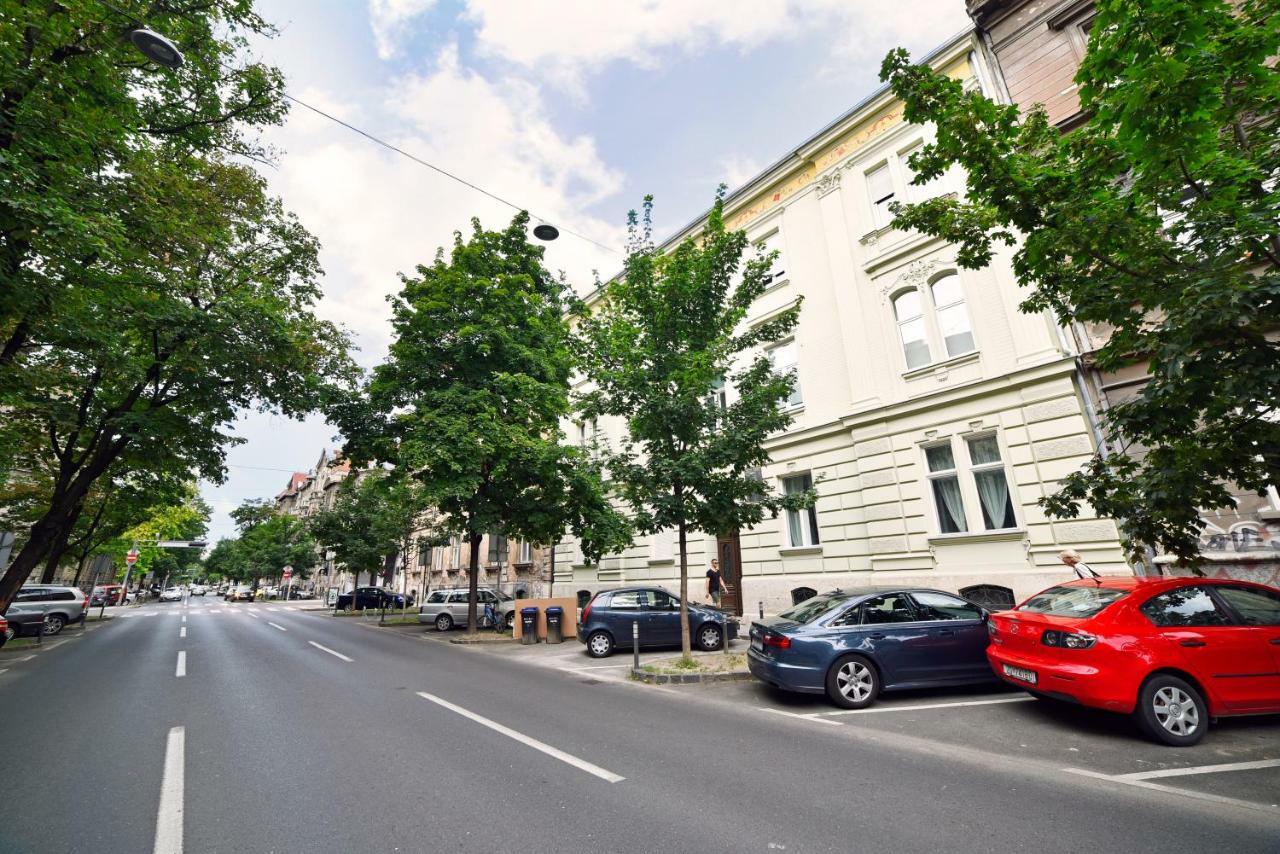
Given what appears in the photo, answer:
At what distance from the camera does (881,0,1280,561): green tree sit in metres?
4.61

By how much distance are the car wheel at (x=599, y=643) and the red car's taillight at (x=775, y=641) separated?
5903 millimetres

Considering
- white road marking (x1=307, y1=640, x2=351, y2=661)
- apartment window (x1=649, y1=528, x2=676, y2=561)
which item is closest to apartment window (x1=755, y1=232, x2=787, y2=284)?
apartment window (x1=649, y1=528, x2=676, y2=561)

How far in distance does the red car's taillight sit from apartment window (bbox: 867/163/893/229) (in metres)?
12.3

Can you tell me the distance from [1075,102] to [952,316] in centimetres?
509

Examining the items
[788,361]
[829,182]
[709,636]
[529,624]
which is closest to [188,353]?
[529,624]

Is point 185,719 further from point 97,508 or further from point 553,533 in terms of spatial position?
point 97,508

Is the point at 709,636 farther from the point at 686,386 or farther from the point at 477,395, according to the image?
the point at 477,395

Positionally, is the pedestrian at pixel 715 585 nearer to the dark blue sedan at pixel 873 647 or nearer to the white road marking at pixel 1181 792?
the dark blue sedan at pixel 873 647

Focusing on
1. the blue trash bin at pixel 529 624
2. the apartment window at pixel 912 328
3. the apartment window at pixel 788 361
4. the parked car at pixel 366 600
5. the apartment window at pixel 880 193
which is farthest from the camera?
the parked car at pixel 366 600

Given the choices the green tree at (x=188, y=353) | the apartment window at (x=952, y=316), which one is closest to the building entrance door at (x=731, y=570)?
the apartment window at (x=952, y=316)

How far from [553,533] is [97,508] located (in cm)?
2587

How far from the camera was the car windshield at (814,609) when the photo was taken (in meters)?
7.73

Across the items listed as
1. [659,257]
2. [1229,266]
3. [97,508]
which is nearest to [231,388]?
[659,257]

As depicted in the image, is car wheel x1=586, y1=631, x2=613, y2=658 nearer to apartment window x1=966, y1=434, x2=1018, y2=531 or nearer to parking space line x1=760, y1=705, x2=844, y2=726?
parking space line x1=760, y1=705, x2=844, y2=726
